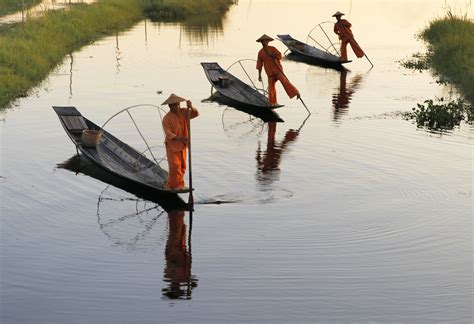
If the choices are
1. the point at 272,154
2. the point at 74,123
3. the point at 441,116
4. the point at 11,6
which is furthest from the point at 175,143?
the point at 11,6

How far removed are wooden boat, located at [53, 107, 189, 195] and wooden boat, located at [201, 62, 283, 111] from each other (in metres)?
5.73

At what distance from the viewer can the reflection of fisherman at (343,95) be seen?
73.7ft

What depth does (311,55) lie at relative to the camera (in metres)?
30.8

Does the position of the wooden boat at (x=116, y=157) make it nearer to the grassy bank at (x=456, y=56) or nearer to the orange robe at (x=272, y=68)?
the orange robe at (x=272, y=68)

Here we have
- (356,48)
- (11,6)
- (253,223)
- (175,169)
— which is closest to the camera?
(253,223)

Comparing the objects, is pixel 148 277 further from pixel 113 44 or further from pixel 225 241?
pixel 113 44

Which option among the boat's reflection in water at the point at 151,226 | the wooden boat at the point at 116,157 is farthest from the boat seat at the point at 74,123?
the boat's reflection in water at the point at 151,226

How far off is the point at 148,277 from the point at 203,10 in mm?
36491

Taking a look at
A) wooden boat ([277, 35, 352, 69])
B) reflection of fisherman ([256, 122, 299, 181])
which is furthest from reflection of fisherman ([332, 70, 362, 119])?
reflection of fisherman ([256, 122, 299, 181])

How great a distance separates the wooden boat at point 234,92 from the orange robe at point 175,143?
7.79m

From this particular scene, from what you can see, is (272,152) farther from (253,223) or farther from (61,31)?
(61,31)

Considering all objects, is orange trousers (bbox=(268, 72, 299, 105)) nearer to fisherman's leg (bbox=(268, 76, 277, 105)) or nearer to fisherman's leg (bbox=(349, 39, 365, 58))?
fisherman's leg (bbox=(268, 76, 277, 105))

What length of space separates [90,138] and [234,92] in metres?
7.65

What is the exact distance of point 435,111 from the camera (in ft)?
66.7
